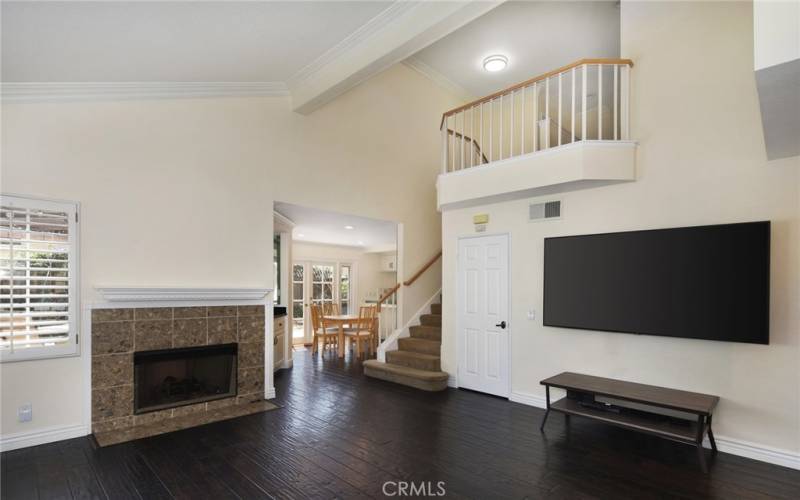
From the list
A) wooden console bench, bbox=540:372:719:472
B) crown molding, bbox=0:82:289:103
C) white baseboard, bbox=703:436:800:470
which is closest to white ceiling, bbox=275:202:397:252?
crown molding, bbox=0:82:289:103

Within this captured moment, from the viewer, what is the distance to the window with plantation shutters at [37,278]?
11.0 ft

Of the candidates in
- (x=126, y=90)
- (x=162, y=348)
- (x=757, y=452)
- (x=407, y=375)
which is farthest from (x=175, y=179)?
(x=757, y=452)

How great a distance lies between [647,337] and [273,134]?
4.63m

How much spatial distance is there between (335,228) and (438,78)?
10.8ft

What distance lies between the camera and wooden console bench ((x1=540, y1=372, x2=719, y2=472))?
10.3 ft

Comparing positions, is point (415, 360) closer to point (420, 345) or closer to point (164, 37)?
point (420, 345)

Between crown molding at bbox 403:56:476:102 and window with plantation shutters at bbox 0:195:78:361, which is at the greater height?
crown molding at bbox 403:56:476:102

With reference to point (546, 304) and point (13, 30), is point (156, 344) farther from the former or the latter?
point (546, 304)

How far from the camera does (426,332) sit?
6371 millimetres

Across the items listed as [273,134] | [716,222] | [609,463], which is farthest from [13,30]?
[716,222]

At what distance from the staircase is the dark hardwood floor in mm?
993

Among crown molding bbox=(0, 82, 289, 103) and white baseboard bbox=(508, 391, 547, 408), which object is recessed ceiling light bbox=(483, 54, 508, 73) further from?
white baseboard bbox=(508, 391, 547, 408)

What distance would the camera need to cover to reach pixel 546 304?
4465 millimetres

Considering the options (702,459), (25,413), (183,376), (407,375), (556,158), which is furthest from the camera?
(407,375)
